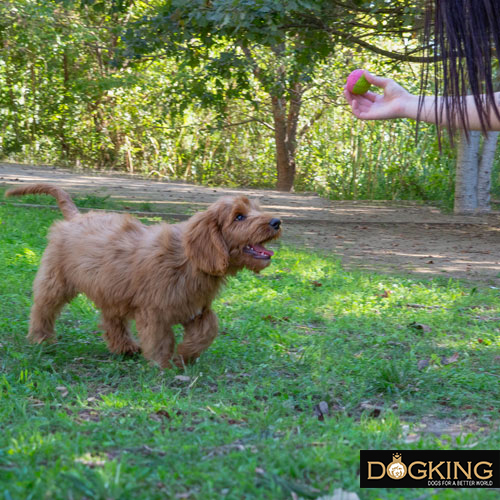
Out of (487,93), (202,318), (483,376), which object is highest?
(487,93)

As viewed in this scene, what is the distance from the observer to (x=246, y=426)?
3.49 metres

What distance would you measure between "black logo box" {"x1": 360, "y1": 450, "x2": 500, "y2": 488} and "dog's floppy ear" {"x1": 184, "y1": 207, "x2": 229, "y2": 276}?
1.64 metres

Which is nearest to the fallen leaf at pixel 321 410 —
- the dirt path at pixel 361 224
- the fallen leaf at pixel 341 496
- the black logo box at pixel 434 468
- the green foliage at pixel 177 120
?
the black logo box at pixel 434 468

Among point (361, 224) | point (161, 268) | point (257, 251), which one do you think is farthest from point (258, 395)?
point (361, 224)

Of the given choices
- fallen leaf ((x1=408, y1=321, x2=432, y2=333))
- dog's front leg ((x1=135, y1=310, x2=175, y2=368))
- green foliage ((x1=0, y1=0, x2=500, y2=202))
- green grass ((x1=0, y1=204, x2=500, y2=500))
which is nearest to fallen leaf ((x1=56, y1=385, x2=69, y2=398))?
green grass ((x1=0, y1=204, x2=500, y2=500))

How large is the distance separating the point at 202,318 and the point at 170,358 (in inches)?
13.0

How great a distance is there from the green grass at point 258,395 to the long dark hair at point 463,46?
1560 mm

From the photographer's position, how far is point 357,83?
3883 millimetres

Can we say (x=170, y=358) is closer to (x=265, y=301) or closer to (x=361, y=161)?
(x=265, y=301)

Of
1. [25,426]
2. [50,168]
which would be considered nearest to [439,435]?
[25,426]

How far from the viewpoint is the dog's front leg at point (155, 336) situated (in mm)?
4387

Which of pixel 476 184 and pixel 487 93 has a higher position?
pixel 487 93

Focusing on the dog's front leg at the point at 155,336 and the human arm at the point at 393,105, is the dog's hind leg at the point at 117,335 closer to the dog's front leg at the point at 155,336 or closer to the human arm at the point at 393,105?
the dog's front leg at the point at 155,336

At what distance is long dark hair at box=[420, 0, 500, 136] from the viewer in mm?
2549
